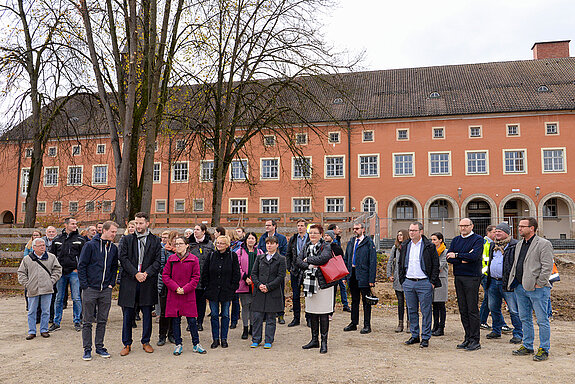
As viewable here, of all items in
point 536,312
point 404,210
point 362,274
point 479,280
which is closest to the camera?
point 536,312

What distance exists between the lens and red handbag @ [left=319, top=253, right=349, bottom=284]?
22.8 ft

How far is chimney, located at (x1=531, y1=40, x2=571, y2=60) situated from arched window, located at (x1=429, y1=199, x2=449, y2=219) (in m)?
16.0

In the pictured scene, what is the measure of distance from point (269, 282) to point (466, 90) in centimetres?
3286

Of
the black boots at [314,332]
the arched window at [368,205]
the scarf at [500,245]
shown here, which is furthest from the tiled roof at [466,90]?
the black boots at [314,332]

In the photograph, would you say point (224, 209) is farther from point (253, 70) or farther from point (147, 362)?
point (147, 362)

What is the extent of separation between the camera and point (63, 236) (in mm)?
9234

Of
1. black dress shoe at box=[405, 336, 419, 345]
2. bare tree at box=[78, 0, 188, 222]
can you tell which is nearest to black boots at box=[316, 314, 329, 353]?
black dress shoe at box=[405, 336, 419, 345]

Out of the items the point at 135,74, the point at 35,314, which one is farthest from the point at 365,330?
the point at 135,74

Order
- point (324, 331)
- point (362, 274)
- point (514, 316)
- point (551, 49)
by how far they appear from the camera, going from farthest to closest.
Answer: point (551, 49)
point (362, 274)
point (514, 316)
point (324, 331)

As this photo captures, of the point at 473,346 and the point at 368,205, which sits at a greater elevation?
the point at 368,205

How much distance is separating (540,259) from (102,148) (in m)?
37.3

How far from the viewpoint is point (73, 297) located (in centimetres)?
871

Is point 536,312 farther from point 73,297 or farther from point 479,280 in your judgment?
point 73,297

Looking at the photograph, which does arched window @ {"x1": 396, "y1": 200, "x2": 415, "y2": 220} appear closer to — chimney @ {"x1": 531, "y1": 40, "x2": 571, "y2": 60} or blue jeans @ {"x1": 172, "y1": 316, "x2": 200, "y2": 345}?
chimney @ {"x1": 531, "y1": 40, "x2": 571, "y2": 60}
